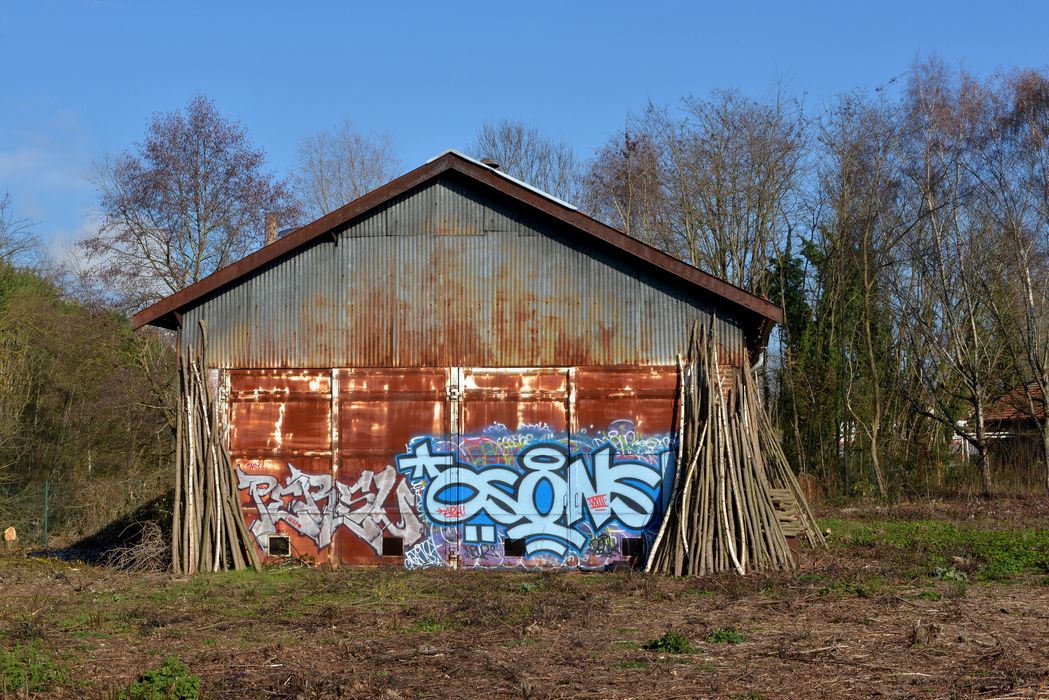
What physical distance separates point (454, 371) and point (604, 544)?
3.66 metres

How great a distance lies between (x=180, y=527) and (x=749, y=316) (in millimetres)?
9716

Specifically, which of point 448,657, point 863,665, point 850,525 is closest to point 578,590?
point 448,657

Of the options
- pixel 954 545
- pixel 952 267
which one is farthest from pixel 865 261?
pixel 954 545

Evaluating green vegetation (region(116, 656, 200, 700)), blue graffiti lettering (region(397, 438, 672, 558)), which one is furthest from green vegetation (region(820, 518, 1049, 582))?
green vegetation (region(116, 656, 200, 700))

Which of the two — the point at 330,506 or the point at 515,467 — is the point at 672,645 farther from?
the point at 330,506

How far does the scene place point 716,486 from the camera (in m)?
15.4

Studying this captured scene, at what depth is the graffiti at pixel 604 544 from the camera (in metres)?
16.1

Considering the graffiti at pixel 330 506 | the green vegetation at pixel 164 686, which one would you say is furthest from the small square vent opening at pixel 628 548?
the green vegetation at pixel 164 686

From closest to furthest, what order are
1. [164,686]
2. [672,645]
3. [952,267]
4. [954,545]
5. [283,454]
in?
[164,686]
[672,645]
[283,454]
[954,545]
[952,267]

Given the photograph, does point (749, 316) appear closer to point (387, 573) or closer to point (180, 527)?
point (387, 573)

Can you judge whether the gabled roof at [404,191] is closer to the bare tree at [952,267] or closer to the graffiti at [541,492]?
the graffiti at [541,492]

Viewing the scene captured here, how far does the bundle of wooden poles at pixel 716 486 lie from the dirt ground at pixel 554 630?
0.68 meters

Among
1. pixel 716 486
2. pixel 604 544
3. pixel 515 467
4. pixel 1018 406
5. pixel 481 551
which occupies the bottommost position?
pixel 481 551

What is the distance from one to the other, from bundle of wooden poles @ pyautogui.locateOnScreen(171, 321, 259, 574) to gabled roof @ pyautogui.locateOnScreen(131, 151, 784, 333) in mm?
1310
